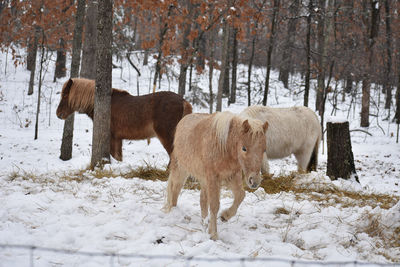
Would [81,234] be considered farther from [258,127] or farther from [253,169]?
[258,127]

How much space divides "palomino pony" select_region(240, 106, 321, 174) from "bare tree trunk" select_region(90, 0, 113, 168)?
2706 millimetres

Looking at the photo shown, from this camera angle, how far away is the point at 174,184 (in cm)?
414

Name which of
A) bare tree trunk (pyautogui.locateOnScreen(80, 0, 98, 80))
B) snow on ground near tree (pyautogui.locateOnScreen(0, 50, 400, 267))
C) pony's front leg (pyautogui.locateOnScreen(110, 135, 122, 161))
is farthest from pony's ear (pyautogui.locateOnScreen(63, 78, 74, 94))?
snow on ground near tree (pyautogui.locateOnScreen(0, 50, 400, 267))

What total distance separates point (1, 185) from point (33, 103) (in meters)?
11.9

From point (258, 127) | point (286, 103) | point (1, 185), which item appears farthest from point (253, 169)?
point (286, 103)

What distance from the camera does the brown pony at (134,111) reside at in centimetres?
A: 675

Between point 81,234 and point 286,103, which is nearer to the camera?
point 81,234

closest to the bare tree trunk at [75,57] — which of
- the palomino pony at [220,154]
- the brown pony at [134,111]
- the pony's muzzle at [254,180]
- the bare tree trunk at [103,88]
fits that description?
the brown pony at [134,111]

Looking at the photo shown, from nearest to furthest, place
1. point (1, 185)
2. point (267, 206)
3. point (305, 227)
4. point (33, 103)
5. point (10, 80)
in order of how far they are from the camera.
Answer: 1. point (305, 227)
2. point (267, 206)
3. point (1, 185)
4. point (33, 103)
5. point (10, 80)

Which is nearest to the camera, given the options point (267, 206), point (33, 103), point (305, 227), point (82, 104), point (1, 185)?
point (305, 227)

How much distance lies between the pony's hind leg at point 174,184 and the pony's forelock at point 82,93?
396 cm

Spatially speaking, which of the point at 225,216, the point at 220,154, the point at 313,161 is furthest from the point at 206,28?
the point at 225,216

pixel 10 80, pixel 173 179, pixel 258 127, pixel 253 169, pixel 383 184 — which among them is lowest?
pixel 383 184

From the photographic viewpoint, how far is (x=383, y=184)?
7406 millimetres
